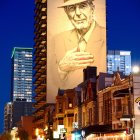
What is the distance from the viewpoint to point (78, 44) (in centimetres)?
15700

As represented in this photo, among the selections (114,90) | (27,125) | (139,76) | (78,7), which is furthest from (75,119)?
(27,125)

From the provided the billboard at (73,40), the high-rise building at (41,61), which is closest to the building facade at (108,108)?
the billboard at (73,40)

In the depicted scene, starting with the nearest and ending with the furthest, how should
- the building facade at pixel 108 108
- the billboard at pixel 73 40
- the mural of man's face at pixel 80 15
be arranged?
the building facade at pixel 108 108
the billboard at pixel 73 40
the mural of man's face at pixel 80 15

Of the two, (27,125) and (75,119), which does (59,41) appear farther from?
(75,119)

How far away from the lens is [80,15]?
16025cm

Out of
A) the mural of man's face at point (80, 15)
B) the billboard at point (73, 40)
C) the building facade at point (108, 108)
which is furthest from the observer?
the mural of man's face at point (80, 15)

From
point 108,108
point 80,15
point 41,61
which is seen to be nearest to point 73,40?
point 80,15

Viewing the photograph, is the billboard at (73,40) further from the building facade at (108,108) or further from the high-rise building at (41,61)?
the building facade at (108,108)

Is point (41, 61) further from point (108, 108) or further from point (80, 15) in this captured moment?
point (108, 108)

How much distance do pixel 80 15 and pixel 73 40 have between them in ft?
31.3

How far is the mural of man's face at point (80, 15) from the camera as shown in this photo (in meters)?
159

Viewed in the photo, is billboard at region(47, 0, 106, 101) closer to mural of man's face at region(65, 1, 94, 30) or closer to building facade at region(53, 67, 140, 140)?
mural of man's face at region(65, 1, 94, 30)

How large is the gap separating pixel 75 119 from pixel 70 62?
6825 centimetres

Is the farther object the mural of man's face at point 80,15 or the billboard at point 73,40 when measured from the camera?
the mural of man's face at point 80,15
